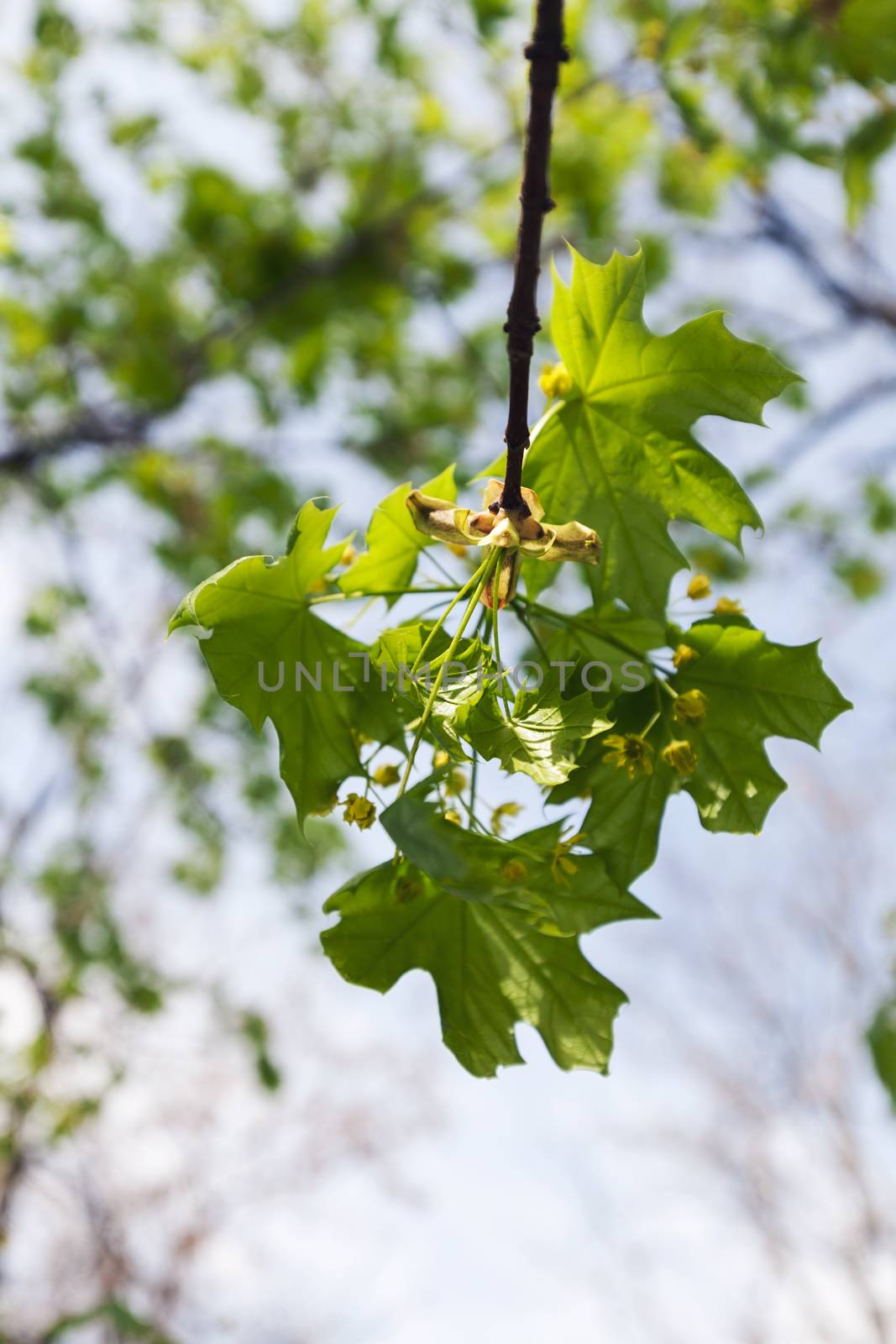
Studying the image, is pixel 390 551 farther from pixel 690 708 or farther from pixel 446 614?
pixel 690 708

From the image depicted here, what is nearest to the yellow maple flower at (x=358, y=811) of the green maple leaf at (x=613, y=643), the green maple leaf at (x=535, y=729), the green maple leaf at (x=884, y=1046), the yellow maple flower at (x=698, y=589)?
the green maple leaf at (x=535, y=729)

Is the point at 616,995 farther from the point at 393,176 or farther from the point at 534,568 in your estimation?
the point at 393,176

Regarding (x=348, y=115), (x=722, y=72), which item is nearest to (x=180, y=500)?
(x=348, y=115)

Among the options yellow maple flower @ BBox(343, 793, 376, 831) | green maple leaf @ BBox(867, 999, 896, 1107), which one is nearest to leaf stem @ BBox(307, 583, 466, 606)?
yellow maple flower @ BBox(343, 793, 376, 831)

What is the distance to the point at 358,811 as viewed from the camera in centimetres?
105

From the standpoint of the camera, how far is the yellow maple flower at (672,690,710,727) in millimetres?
1054

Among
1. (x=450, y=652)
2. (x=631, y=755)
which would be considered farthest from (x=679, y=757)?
(x=450, y=652)

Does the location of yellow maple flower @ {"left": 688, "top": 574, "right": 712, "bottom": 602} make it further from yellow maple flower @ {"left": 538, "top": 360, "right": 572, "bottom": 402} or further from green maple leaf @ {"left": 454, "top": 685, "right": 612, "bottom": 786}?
green maple leaf @ {"left": 454, "top": 685, "right": 612, "bottom": 786}

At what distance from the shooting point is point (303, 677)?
45.1 inches

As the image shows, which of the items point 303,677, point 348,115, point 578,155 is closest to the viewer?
point 303,677

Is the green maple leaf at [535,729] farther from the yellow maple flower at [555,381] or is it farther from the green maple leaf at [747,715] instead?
the yellow maple flower at [555,381]

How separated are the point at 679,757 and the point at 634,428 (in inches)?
15.6

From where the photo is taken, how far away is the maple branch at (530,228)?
96 cm

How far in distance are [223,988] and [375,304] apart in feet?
13.0
